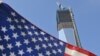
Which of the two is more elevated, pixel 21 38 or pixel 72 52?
pixel 21 38

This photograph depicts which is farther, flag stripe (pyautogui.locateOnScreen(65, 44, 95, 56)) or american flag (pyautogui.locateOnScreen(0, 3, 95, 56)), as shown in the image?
flag stripe (pyautogui.locateOnScreen(65, 44, 95, 56))

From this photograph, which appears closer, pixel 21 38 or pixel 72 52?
pixel 21 38

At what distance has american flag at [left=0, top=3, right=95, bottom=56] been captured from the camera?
593 inches

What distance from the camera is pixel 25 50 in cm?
1552

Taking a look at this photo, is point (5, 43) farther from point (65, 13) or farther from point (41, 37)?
point (65, 13)

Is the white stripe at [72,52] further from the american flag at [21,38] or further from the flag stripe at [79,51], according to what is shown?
the american flag at [21,38]

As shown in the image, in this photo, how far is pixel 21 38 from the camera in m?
15.6

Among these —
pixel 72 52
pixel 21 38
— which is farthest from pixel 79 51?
pixel 21 38

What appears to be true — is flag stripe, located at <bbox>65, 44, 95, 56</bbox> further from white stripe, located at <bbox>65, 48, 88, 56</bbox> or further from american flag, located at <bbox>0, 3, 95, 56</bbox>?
Result: american flag, located at <bbox>0, 3, 95, 56</bbox>

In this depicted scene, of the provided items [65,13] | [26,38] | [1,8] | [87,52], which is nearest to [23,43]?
[26,38]

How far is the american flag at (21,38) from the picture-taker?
15070mm

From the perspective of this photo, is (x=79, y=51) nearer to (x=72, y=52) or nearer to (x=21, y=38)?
(x=72, y=52)

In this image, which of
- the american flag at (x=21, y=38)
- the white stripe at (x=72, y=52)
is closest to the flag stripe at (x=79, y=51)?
the white stripe at (x=72, y=52)

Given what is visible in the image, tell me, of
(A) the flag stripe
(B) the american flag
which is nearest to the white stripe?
(A) the flag stripe
